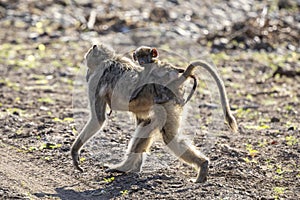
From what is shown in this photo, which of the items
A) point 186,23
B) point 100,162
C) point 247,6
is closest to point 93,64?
point 100,162

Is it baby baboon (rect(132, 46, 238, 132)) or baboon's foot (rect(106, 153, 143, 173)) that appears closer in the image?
baby baboon (rect(132, 46, 238, 132))

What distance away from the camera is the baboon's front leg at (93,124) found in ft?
24.1

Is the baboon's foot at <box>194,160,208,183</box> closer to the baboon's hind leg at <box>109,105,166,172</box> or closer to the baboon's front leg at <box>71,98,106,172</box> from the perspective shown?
the baboon's hind leg at <box>109,105,166,172</box>

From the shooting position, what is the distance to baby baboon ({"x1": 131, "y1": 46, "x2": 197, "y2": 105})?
7.18 metres

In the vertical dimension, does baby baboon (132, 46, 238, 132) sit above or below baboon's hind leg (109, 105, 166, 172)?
above

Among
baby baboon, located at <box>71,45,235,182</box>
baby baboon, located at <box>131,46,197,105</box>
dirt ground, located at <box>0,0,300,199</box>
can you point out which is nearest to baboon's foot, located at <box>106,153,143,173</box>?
baby baboon, located at <box>71,45,235,182</box>

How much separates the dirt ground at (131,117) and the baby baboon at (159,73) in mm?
810

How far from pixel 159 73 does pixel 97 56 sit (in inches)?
33.2

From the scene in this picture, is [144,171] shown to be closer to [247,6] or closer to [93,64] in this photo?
[93,64]

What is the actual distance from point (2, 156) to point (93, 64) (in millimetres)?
1518

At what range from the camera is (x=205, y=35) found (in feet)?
52.5

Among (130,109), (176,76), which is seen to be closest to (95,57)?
(130,109)

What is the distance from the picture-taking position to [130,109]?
7453mm

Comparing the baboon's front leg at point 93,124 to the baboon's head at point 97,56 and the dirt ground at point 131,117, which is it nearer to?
the dirt ground at point 131,117
